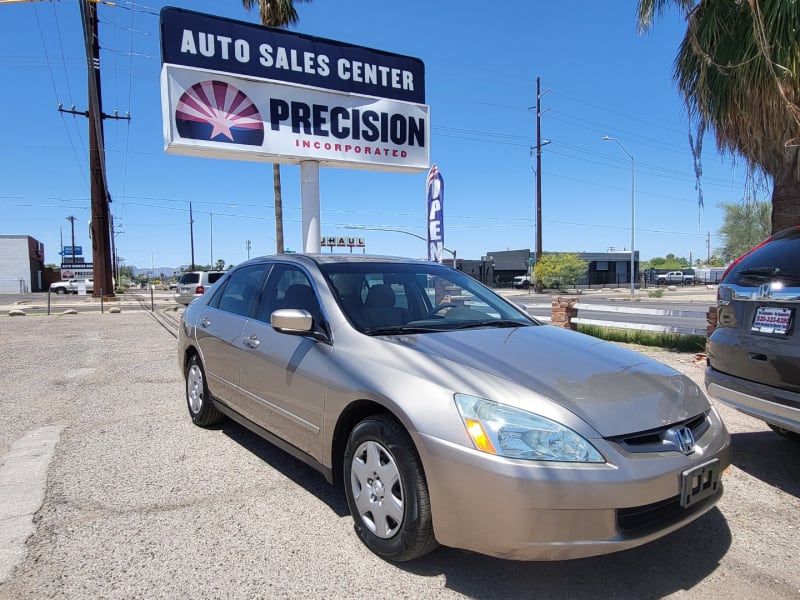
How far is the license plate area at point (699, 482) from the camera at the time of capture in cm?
238

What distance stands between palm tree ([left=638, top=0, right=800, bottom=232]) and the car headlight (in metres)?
6.40

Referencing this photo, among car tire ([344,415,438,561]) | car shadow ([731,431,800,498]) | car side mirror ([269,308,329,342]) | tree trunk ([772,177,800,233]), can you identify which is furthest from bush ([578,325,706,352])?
car tire ([344,415,438,561])

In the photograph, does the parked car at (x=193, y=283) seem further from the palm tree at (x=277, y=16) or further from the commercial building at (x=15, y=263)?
the commercial building at (x=15, y=263)

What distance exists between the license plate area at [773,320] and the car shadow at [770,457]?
1.16m

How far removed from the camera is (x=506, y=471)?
2.18 meters

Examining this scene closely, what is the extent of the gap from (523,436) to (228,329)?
290 centimetres

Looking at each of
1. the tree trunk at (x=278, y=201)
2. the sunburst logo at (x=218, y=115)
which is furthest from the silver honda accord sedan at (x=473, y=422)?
the tree trunk at (x=278, y=201)

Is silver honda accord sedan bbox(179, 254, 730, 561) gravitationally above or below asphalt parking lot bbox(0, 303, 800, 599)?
above

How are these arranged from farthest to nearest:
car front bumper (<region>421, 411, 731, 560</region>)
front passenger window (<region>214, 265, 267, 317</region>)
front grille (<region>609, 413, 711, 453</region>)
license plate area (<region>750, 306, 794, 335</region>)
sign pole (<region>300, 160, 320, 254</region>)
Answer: sign pole (<region>300, 160, 320, 254</region>) → front passenger window (<region>214, 265, 267, 317</region>) → license plate area (<region>750, 306, 794, 335</region>) → front grille (<region>609, 413, 711, 453</region>) → car front bumper (<region>421, 411, 731, 560</region>)

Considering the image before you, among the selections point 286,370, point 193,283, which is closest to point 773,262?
point 286,370

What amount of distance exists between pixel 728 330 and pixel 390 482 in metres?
2.76

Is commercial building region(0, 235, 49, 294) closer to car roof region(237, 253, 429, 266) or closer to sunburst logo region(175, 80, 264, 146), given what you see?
sunburst logo region(175, 80, 264, 146)

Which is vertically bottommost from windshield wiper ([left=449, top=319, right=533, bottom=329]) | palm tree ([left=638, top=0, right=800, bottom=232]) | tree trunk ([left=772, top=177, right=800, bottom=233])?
windshield wiper ([left=449, top=319, right=533, bottom=329])

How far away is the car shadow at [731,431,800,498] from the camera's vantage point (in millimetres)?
3754
